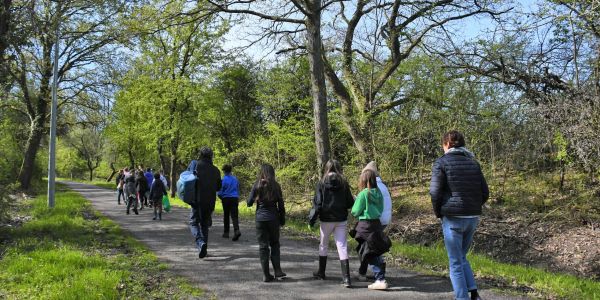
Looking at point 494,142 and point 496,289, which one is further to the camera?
point 494,142

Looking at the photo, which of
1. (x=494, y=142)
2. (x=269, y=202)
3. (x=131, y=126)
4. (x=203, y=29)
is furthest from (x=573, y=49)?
(x=131, y=126)

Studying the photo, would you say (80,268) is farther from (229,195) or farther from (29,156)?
(29,156)

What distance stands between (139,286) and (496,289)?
4.83 m

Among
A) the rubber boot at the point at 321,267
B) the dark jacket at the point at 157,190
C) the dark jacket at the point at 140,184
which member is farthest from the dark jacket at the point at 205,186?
the dark jacket at the point at 140,184

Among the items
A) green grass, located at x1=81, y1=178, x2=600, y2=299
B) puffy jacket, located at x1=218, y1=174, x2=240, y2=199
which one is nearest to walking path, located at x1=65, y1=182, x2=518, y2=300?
green grass, located at x1=81, y1=178, x2=600, y2=299

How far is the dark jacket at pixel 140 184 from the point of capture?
16906 mm

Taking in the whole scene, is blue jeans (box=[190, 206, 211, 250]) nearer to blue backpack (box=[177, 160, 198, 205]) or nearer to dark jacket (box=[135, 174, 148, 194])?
blue backpack (box=[177, 160, 198, 205])

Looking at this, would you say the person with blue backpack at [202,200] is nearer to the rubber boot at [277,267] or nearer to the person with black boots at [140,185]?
the rubber boot at [277,267]

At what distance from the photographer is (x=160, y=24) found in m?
12.4

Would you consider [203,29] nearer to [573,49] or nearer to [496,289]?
[573,49]

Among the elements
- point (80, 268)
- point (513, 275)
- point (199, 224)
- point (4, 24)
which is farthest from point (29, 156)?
point (513, 275)

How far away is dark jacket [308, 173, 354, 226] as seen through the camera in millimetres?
6348

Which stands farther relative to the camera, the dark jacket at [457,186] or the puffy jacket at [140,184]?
the puffy jacket at [140,184]

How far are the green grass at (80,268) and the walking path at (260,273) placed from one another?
1.30 ft
